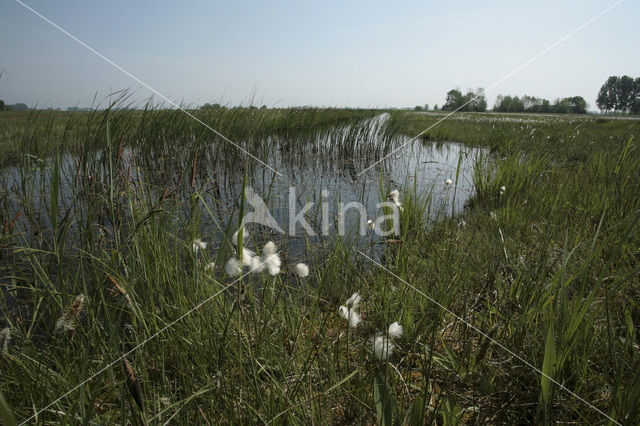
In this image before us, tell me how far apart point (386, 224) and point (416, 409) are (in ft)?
7.12

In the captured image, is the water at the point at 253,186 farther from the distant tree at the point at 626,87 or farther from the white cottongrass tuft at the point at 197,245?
the distant tree at the point at 626,87

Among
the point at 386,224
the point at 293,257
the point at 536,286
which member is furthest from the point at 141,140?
the point at 536,286

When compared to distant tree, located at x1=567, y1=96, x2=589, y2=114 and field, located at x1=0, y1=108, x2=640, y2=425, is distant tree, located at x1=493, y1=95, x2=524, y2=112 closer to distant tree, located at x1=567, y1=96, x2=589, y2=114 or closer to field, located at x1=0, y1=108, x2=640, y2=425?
distant tree, located at x1=567, y1=96, x2=589, y2=114

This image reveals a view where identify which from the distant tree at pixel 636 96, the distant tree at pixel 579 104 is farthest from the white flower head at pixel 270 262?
the distant tree at pixel 579 104

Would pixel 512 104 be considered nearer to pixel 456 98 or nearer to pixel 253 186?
pixel 456 98

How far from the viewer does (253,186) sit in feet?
12.0

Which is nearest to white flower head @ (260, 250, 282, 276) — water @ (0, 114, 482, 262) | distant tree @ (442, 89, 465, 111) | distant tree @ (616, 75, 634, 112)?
water @ (0, 114, 482, 262)

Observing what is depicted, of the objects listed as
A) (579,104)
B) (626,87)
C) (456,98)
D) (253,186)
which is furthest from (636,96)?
(579,104)

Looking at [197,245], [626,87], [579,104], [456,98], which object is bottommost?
[197,245]

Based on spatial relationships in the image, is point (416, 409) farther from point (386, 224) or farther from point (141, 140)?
point (141, 140)

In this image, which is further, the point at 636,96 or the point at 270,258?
the point at 636,96

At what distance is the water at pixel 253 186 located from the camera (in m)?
2.22

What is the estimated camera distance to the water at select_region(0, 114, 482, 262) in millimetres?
2225

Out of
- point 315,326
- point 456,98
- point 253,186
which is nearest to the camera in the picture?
point 315,326
